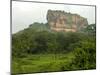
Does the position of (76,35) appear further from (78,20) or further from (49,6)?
(49,6)

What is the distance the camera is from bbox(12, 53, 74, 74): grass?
8.00 feet

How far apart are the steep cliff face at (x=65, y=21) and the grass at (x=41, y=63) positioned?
33cm

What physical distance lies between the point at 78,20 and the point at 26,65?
2.80 feet

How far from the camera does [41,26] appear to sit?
2545mm

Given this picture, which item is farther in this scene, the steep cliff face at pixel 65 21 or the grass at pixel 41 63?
the steep cliff face at pixel 65 21

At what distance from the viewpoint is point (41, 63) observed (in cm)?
253

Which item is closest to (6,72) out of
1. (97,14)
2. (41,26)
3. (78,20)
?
(41,26)

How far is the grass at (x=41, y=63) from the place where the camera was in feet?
8.00

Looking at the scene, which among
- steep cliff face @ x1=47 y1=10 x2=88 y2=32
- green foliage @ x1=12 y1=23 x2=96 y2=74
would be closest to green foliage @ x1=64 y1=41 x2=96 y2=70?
green foliage @ x1=12 y1=23 x2=96 y2=74

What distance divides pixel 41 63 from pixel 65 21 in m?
0.59

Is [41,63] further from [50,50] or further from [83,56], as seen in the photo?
[83,56]

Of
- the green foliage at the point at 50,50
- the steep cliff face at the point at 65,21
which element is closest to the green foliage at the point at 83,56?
the green foliage at the point at 50,50

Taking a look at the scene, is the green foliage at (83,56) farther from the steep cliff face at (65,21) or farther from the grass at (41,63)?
the steep cliff face at (65,21)

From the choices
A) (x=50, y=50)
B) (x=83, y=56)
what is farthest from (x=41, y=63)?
(x=83, y=56)
